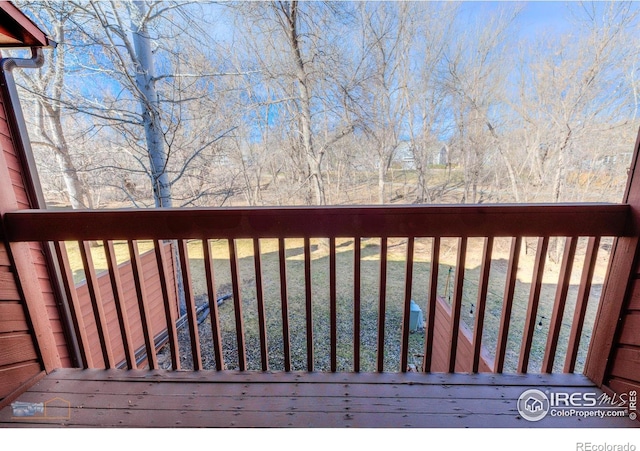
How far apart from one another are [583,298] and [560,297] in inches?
4.6

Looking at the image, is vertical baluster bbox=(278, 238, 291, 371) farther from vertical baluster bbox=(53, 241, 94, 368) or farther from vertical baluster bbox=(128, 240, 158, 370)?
vertical baluster bbox=(53, 241, 94, 368)

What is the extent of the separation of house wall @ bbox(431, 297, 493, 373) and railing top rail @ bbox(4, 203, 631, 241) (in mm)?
1662

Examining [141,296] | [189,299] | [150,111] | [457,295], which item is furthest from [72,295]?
[150,111]

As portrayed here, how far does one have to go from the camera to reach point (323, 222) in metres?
1.15

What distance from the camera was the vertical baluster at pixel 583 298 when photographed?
118 cm

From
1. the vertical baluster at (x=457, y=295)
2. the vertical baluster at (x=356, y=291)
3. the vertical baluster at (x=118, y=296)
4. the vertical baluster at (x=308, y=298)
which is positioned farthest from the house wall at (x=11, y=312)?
the vertical baluster at (x=457, y=295)

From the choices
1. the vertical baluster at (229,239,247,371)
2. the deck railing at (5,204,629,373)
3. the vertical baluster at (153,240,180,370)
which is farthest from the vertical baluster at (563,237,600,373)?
the vertical baluster at (153,240,180,370)

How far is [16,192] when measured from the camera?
1.30m

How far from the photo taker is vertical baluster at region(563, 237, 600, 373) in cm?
118

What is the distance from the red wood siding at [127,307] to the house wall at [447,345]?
2755mm
